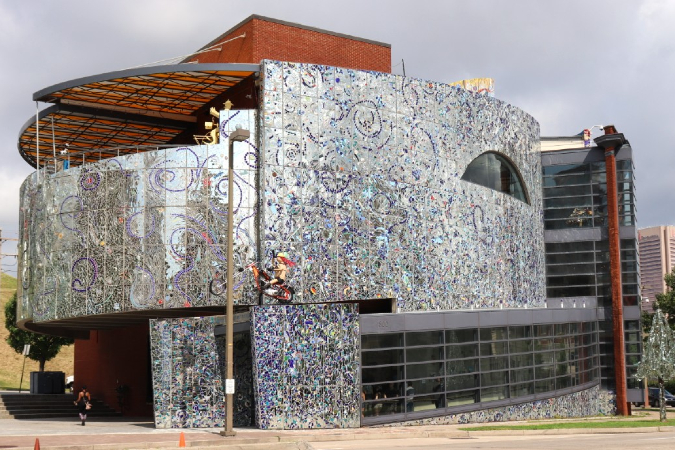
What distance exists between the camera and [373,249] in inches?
1300

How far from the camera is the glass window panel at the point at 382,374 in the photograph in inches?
1178

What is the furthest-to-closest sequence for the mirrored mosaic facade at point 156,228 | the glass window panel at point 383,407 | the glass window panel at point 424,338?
the glass window panel at point 424,338, the mirrored mosaic facade at point 156,228, the glass window panel at point 383,407

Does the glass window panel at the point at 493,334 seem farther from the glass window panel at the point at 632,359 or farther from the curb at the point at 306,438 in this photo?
the glass window panel at the point at 632,359

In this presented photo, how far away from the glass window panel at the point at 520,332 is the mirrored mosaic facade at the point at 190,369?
13.4m

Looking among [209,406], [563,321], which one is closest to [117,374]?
[209,406]

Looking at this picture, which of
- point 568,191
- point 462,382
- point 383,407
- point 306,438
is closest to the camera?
point 306,438

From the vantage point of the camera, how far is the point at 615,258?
48.4 metres

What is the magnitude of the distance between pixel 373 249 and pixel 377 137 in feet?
15.2

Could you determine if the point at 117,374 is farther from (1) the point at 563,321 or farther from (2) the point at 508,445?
(2) the point at 508,445

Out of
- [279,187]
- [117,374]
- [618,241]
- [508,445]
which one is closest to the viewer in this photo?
[508,445]

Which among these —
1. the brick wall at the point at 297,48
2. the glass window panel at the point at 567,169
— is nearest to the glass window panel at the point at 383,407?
the brick wall at the point at 297,48

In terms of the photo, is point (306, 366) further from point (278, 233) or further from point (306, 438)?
point (278, 233)

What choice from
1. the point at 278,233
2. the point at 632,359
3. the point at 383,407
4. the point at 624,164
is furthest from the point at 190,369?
the point at 624,164

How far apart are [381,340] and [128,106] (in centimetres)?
1780
